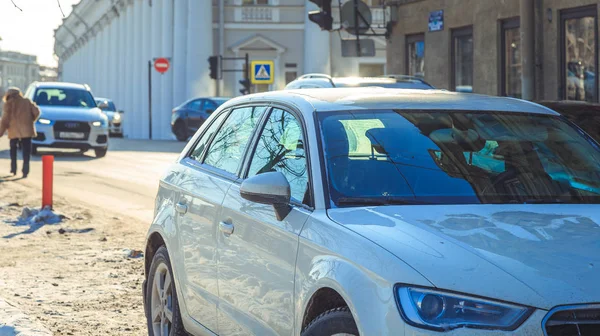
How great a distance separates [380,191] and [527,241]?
91cm

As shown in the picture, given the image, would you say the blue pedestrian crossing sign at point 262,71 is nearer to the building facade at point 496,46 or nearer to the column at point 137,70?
the building facade at point 496,46

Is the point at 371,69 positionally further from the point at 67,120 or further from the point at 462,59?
the point at 462,59

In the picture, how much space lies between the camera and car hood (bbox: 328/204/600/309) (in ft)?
12.8

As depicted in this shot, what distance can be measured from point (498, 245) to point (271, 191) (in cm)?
111

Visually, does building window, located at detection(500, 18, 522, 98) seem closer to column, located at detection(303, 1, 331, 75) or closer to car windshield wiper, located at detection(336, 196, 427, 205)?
car windshield wiper, located at detection(336, 196, 427, 205)

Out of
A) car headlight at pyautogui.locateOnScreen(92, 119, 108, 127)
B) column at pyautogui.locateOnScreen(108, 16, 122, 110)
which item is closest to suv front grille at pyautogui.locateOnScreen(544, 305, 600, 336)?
car headlight at pyautogui.locateOnScreen(92, 119, 108, 127)

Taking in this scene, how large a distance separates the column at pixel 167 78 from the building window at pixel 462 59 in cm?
2975

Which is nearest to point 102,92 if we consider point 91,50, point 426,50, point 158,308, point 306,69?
point 91,50

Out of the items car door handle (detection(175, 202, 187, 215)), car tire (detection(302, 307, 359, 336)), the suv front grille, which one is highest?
car door handle (detection(175, 202, 187, 215))

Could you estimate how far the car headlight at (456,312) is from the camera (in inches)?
151

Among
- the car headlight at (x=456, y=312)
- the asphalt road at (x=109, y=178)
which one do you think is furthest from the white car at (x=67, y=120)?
the car headlight at (x=456, y=312)

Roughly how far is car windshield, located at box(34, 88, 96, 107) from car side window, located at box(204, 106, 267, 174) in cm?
2398

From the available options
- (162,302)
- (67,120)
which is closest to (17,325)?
(162,302)

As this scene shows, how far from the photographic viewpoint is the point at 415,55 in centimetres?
2705
